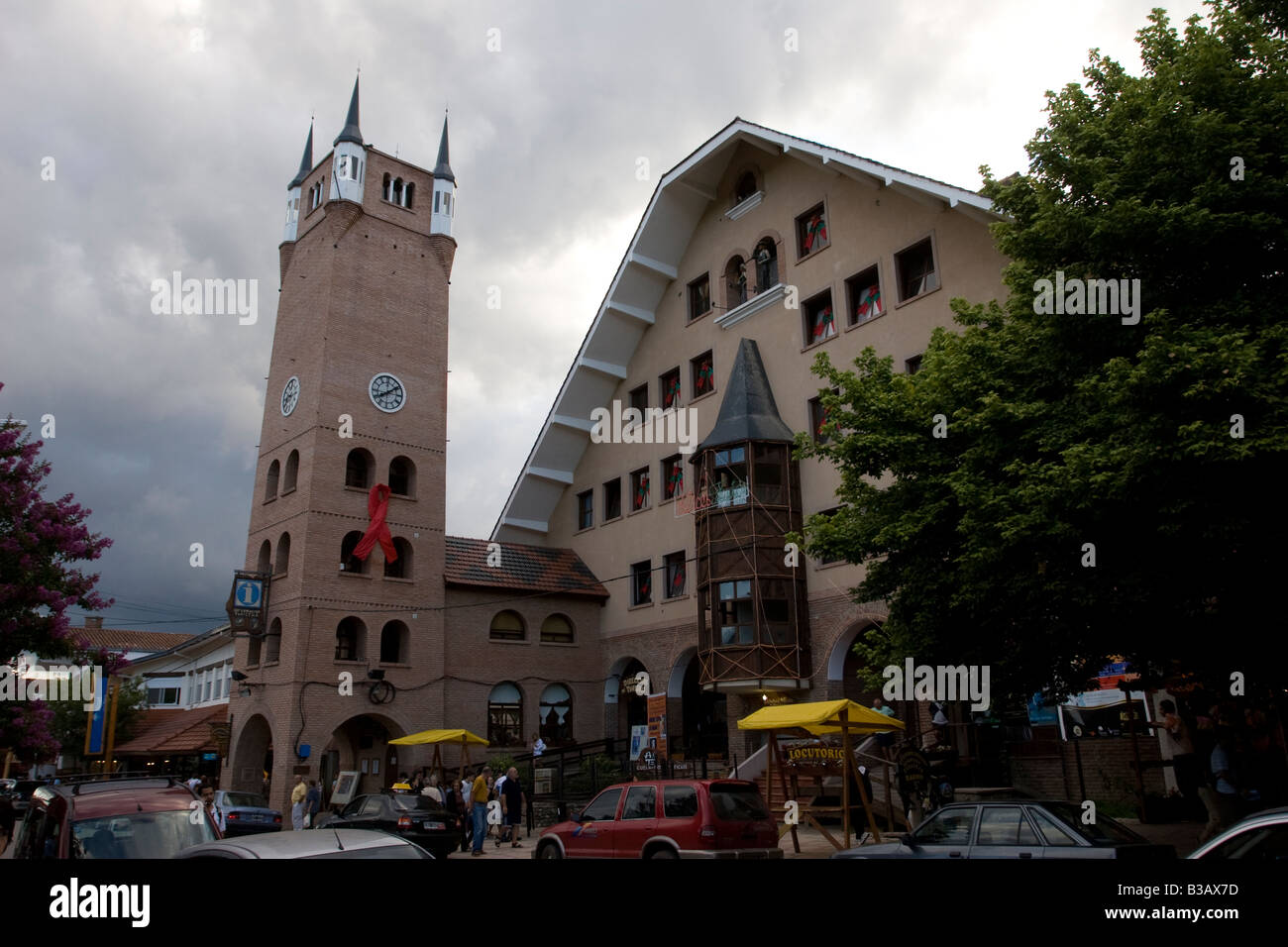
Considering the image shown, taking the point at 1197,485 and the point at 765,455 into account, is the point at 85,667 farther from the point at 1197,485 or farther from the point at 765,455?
the point at 1197,485

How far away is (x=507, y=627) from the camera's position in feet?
109

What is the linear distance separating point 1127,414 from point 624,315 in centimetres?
2511

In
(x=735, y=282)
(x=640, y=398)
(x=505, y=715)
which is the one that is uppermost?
(x=735, y=282)

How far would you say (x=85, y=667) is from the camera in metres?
21.8

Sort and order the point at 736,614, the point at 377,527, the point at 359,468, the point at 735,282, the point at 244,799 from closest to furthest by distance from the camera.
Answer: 1. the point at 244,799
2. the point at 736,614
3. the point at 377,527
4. the point at 735,282
5. the point at 359,468

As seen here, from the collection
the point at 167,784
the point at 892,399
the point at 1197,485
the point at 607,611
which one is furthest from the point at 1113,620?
the point at 607,611

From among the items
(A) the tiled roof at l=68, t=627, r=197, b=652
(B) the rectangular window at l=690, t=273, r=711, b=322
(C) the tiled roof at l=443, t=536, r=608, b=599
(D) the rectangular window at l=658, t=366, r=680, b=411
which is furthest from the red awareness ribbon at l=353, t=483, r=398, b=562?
(A) the tiled roof at l=68, t=627, r=197, b=652

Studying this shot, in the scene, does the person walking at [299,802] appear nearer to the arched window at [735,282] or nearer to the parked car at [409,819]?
the parked car at [409,819]

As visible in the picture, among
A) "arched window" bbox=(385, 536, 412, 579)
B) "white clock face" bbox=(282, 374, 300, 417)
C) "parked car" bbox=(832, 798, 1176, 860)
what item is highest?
"white clock face" bbox=(282, 374, 300, 417)

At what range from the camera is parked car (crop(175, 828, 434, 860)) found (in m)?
6.55

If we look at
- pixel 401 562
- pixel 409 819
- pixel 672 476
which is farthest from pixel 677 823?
pixel 401 562

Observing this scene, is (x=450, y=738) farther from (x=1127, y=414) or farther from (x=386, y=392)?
(x=1127, y=414)

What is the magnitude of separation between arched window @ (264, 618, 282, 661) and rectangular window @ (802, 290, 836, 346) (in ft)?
63.4

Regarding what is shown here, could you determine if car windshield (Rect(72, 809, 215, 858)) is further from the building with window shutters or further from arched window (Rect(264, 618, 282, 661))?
arched window (Rect(264, 618, 282, 661))
